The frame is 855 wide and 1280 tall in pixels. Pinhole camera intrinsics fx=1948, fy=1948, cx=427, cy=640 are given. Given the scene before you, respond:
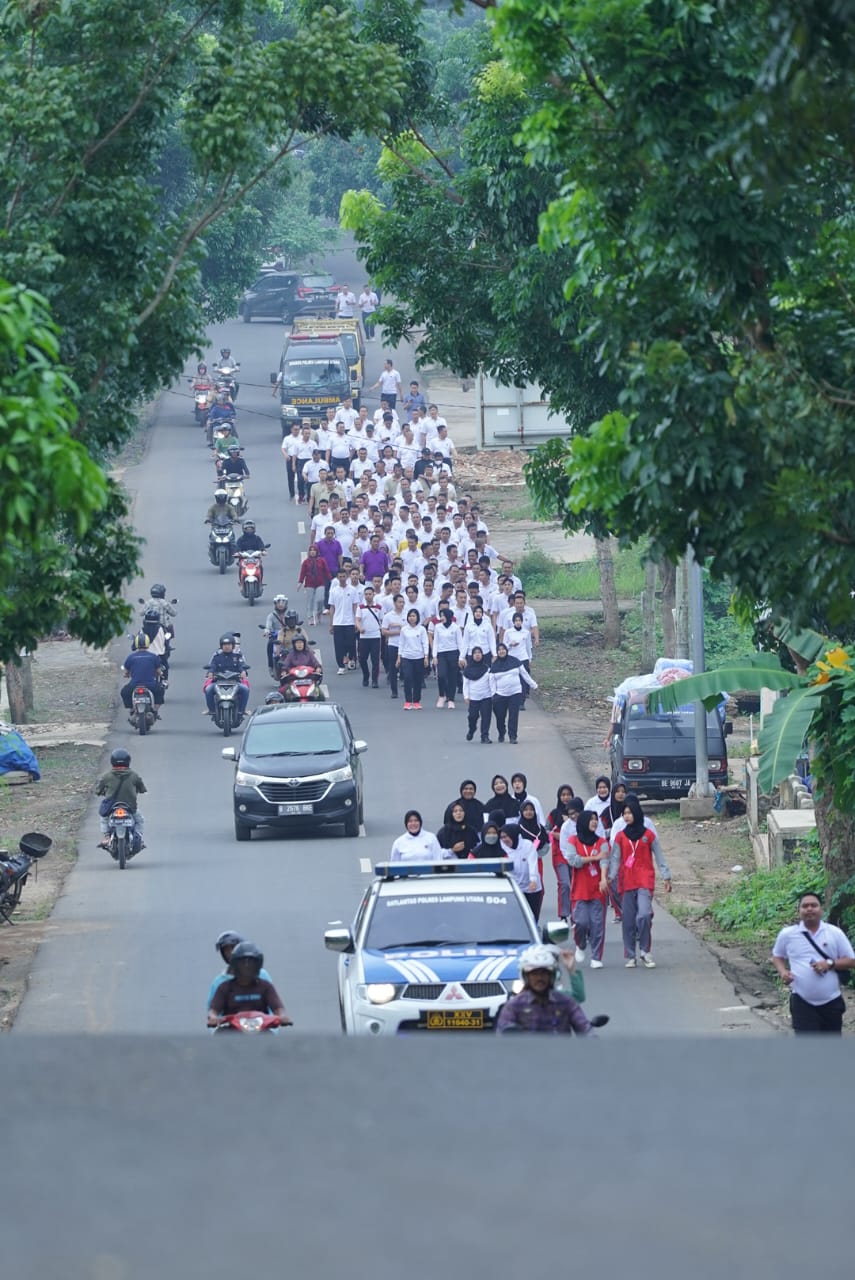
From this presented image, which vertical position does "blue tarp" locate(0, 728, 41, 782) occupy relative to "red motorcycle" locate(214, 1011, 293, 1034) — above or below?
below

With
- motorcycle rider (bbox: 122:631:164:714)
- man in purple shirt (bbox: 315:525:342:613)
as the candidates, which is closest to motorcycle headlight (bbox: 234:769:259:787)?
motorcycle rider (bbox: 122:631:164:714)

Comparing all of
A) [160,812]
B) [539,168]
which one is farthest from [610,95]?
[160,812]

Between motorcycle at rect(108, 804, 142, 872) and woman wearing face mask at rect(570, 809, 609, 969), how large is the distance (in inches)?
248

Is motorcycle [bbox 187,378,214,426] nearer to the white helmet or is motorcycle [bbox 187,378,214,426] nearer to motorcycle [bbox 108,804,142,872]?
motorcycle [bbox 108,804,142,872]

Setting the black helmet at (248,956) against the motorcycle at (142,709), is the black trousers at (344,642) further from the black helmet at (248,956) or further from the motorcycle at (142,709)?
the black helmet at (248,956)

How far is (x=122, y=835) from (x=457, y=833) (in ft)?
17.8

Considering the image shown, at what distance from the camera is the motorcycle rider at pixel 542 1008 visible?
10.2 m

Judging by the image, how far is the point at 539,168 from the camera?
65.5 ft

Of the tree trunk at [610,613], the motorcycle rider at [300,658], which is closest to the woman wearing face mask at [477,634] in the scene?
the motorcycle rider at [300,658]

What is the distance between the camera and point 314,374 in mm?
51594

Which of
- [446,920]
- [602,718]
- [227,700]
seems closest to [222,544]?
[227,700]

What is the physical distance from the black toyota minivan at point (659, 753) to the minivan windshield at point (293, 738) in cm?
399

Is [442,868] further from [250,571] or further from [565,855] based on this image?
[250,571]

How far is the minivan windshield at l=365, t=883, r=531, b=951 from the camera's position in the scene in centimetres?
1402
